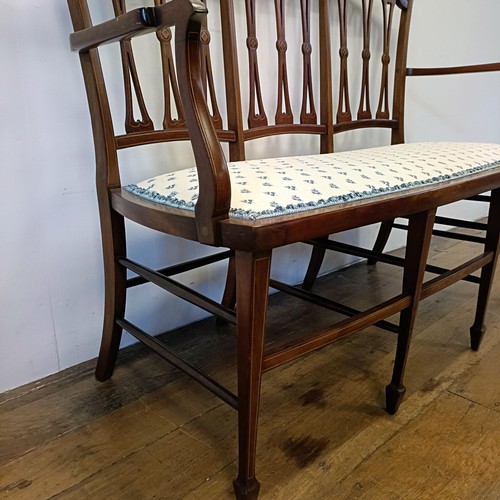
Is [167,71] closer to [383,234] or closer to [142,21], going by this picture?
[142,21]

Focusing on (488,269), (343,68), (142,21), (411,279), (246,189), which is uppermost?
(142,21)

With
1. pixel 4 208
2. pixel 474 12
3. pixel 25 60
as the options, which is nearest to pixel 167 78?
pixel 25 60

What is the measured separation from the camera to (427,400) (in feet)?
3.02

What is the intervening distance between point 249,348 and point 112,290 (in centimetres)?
40

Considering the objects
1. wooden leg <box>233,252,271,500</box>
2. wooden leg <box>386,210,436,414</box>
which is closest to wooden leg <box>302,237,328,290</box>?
wooden leg <box>386,210,436,414</box>

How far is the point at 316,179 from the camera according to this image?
2.21ft

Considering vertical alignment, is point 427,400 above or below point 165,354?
below

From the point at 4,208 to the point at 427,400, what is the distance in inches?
35.8

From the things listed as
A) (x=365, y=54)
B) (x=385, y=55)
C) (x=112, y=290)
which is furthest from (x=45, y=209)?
(x=385, y=55)

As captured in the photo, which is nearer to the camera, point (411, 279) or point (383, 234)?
point (411, 279)

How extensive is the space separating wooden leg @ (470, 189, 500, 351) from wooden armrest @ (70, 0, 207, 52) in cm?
81

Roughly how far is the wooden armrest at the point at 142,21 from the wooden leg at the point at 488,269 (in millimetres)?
808

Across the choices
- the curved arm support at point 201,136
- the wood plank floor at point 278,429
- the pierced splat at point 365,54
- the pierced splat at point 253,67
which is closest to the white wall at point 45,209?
the wood plank floor at point 278,429

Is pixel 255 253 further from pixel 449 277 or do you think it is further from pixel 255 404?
pixel 449 277
